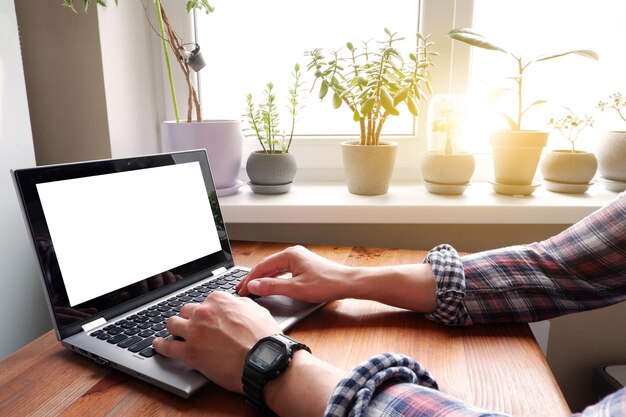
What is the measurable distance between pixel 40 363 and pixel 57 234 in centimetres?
15

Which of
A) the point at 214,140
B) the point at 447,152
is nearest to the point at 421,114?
the point at 447,152

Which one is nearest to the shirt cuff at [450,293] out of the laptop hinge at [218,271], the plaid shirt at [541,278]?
the plaid shirt at [541,278]

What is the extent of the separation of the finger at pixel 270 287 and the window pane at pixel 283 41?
66 centimetres

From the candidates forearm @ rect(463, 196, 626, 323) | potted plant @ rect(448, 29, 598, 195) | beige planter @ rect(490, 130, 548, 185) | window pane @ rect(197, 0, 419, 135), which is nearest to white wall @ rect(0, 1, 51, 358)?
window pane @ rect(197, 0, 419, 135)

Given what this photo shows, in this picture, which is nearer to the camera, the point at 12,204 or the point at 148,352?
the point at 148,352

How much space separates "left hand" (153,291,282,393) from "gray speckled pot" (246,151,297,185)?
0.57 meters

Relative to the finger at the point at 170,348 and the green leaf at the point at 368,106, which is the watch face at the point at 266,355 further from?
the green leaf at the point at 368,106

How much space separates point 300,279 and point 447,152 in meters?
0.61

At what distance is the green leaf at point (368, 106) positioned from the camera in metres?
0.97

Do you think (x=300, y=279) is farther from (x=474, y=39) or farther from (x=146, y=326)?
(x=474, y=39)

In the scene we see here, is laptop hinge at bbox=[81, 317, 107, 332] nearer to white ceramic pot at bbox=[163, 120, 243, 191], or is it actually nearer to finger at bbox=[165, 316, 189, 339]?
finger at bbox=[165, 316, 189, 339]

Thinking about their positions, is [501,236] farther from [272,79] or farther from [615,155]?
[272,79]

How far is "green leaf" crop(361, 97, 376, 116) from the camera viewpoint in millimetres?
966

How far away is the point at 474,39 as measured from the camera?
1008 mm
